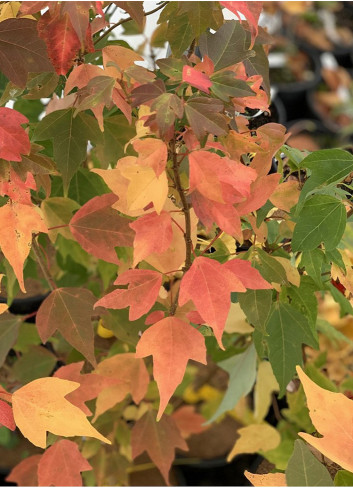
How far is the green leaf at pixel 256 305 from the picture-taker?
48cm

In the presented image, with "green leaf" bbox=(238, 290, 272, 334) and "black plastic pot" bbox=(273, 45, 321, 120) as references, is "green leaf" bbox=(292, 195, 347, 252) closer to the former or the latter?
"green leaf" bbox=(238, 290, 272, 334)

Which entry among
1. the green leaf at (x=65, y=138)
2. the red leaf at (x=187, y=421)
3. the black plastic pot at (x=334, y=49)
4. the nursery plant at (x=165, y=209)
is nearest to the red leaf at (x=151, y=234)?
the nursery plant at (x=165, y=209)

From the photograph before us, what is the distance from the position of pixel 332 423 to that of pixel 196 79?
8.1 inches

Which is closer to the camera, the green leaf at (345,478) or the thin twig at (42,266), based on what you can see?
the green leaf at (345,478)

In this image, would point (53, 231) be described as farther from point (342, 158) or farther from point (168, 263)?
point (342, 158)

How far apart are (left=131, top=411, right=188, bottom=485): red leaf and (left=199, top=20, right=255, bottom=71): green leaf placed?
0.36 meters

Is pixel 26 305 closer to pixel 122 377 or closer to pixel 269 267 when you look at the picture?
pixel 122 377

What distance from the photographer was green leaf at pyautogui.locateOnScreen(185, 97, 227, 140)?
1.25ft

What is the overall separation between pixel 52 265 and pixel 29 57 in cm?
33

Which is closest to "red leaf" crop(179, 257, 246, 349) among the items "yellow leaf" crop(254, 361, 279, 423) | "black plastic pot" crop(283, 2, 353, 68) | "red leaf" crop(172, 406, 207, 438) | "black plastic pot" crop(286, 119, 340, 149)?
"yellow leaf" crop(254, 361, 279, 423)

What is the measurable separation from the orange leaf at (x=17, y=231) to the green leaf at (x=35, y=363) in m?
0.22

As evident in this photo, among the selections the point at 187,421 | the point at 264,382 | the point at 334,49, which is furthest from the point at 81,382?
the point at 334,49

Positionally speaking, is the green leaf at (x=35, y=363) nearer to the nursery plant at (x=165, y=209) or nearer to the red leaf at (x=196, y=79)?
the nursery plant at (x=165, y=209)

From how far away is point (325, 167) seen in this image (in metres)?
0.46
